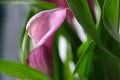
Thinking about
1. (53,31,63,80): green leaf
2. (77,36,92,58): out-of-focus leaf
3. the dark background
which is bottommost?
the dark background

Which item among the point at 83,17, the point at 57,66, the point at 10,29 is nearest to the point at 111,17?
the point at 83,17

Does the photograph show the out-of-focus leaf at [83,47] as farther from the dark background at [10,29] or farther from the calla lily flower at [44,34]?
the dark background at [10,29]

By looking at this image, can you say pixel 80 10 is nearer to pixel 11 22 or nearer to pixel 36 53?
pixel 36 53

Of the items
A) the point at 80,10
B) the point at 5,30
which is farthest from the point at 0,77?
the point at 80,10

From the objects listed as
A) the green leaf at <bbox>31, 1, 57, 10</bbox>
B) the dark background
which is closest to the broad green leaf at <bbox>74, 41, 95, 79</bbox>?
the green leaf at <bbox>31, 1, 57, 10</bbox>

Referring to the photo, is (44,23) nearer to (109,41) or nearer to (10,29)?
(109,41)

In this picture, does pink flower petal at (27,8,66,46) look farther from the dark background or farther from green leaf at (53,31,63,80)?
the dark background
